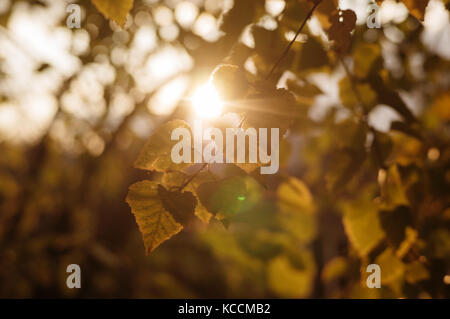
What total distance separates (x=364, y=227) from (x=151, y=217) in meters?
0.77

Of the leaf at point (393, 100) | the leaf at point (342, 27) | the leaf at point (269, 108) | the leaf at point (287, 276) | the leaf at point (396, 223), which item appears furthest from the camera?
the leaf at point (287, 276)

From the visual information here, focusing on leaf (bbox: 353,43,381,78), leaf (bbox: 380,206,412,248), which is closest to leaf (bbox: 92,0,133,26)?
leaf (bbox: 353,43,381,78)

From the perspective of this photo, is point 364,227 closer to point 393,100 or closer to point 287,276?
point 393,100

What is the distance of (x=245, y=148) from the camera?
0.61 metres

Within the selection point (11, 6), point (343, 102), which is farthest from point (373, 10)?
point (11, 6)

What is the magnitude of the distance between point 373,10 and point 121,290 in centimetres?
371

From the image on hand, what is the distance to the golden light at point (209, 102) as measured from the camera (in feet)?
1.97

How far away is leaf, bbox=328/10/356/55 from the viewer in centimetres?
72

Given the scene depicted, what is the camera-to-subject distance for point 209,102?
2.03 ft

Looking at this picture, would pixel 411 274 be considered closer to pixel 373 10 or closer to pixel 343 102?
pixel 343 102

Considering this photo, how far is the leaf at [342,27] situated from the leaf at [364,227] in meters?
0.59

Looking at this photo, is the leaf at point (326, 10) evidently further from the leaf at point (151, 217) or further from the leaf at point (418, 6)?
the leaf at point (151, 217)

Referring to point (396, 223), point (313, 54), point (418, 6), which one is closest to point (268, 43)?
point (313, 54)

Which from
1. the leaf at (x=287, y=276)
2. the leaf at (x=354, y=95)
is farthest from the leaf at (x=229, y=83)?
the leaf at (x=287, y=276)
